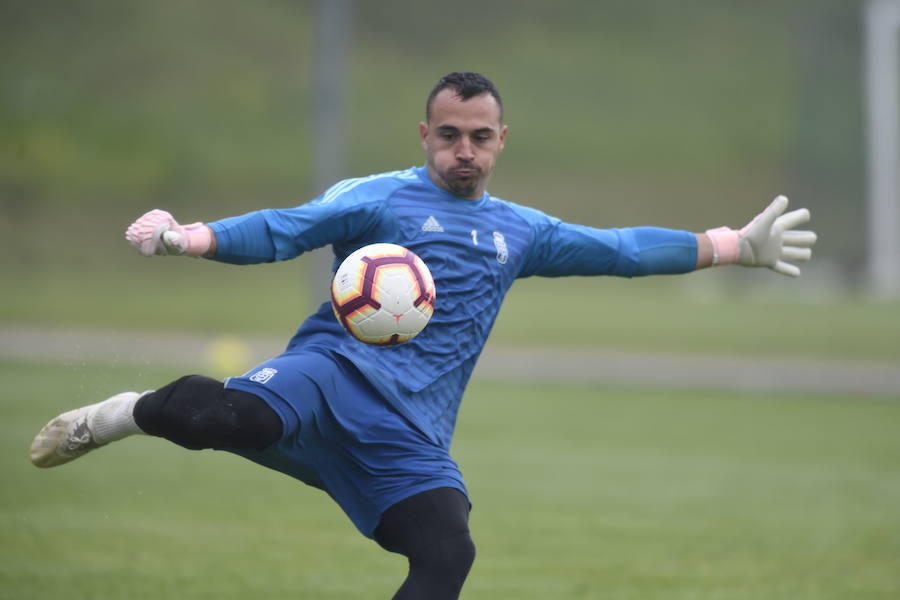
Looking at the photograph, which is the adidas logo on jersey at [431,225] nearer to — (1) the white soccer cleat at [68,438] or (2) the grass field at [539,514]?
(1) the white soccer cleat at [68,438]

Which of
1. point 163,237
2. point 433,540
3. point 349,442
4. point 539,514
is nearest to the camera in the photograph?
point 163,237

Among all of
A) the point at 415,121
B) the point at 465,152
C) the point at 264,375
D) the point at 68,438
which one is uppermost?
the point at 465,152

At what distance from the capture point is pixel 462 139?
5.36 meters

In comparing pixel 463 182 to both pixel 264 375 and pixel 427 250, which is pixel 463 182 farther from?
pixel 264 375

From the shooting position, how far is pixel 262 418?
15.8ft

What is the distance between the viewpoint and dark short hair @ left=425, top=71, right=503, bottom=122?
5.37 m

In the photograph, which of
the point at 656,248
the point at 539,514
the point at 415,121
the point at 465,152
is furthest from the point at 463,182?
the point at 415,121

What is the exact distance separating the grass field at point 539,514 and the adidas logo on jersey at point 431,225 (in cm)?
255

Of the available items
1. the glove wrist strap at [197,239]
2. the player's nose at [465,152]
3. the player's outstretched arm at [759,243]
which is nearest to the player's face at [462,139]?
the player's nose at [465,152]

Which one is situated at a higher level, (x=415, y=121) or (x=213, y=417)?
(x=415, y=121)

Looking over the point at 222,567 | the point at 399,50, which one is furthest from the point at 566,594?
the point at 399,50

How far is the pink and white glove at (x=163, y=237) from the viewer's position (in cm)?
461

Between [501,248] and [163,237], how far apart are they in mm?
1561

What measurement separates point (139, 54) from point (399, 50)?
31.0 ft
